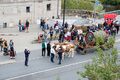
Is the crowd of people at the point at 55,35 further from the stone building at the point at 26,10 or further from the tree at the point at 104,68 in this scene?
the tree at the point at 104,68

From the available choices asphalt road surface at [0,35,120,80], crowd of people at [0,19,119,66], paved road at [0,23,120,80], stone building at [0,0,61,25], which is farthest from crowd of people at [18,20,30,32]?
asphalt road surface at [0,35,120,80]

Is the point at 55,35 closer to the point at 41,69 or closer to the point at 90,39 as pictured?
the point at 90,39

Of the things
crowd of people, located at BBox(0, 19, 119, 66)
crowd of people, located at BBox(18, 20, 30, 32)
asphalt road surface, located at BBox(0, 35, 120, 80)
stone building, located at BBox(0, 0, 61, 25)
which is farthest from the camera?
stone building, located at BBox(0, 0, 61, 25)

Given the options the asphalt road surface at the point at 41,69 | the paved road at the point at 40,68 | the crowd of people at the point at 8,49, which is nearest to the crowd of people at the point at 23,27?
the crowd of people at the point at 8,49

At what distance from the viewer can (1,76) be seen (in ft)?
83.3

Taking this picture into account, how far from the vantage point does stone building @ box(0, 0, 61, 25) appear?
1661 inches

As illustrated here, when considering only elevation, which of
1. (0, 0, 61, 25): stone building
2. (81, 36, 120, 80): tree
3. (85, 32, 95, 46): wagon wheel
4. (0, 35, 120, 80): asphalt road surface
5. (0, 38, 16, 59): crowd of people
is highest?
(0, 0, 61, 25): stone building

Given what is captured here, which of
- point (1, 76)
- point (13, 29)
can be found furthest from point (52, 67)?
point (13, 29)

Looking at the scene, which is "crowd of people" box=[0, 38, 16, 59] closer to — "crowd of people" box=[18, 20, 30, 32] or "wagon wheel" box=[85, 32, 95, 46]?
"wagon wheel" box=[85, 32, 95, 46]

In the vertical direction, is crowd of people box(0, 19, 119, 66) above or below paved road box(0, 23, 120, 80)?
above

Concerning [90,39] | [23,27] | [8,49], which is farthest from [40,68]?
[23,27]

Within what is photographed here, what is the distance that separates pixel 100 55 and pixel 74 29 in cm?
1913

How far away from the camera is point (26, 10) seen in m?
44.4

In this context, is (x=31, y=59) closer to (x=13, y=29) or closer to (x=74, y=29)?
(x=74, y=29)
